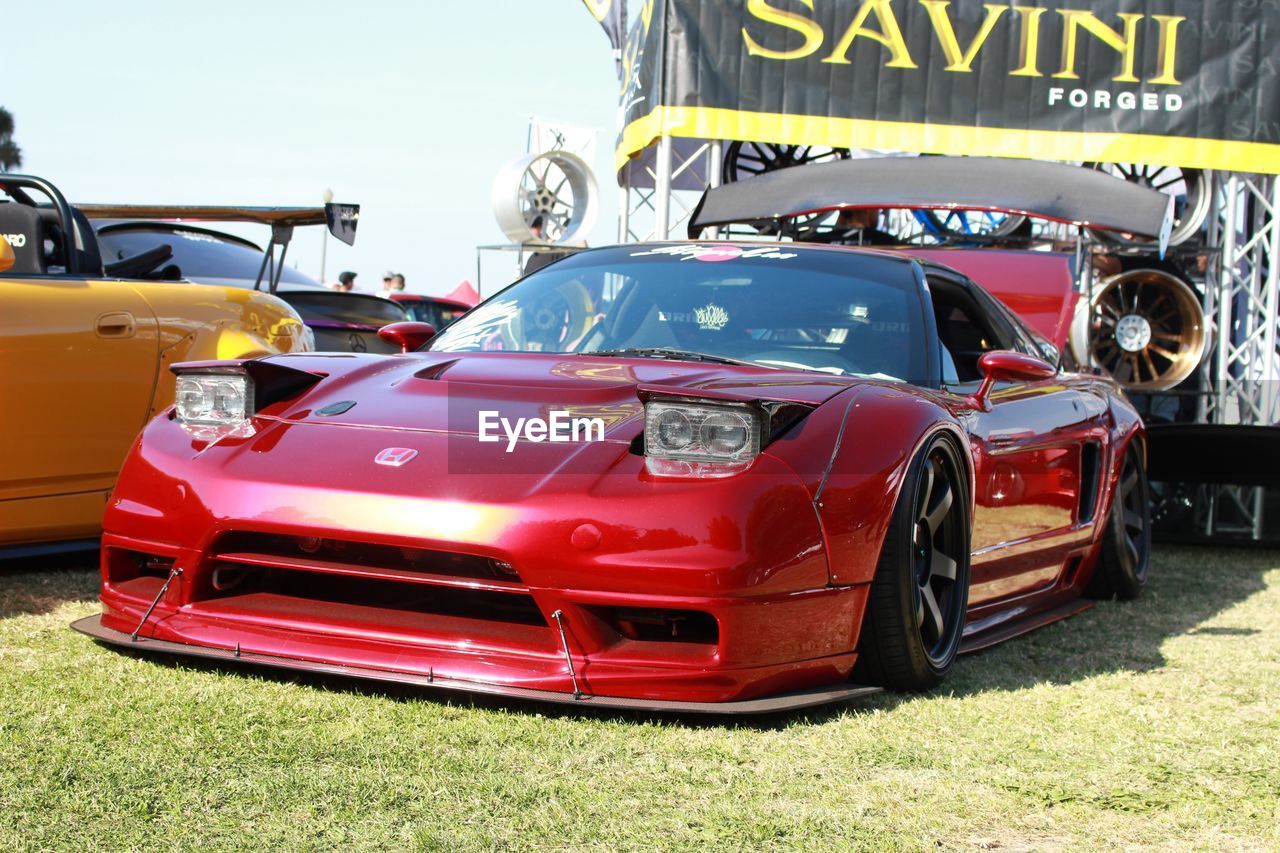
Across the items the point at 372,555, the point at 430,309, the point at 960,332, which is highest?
the point at 960,332

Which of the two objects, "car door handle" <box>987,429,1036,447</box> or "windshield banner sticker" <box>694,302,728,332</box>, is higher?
"windshield banner sticker" <box>694,302,728,332</box>

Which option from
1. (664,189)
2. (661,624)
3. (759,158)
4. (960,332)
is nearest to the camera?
(661,624)

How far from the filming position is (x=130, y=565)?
132 inches

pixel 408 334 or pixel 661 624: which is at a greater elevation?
pixel 408 334

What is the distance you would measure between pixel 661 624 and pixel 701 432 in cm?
41

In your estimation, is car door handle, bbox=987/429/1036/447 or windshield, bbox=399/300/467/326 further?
windshield, bbox=399/300/467/326

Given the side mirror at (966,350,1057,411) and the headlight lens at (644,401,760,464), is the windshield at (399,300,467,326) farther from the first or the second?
the headlight lens at (644,401,760,464)

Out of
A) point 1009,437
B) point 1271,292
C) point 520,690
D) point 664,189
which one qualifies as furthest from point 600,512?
point 1271,292

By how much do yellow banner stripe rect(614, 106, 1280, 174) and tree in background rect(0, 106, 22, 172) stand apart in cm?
2478

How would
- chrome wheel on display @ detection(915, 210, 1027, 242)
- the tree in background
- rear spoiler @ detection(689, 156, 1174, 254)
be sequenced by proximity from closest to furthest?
rear spoiler @ detection(689, 156, 1174, 254), chrome wheel on display @ detection(915, 210, 1027, 242), the tree in background

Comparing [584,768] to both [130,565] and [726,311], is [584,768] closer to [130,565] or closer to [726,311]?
[130,565]

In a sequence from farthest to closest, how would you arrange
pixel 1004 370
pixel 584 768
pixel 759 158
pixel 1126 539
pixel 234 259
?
pixel 759 158 < pixel 234 259 < pixel 1126 539 < pixel 1004 370 < pixel 584 768

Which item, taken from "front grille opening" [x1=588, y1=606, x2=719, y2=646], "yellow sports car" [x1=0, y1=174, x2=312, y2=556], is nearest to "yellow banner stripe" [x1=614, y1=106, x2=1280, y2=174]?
"yellow sports car" [x1=0, y1=174, x2=312, y2=556]

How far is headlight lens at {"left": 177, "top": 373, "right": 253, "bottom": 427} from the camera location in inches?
135
